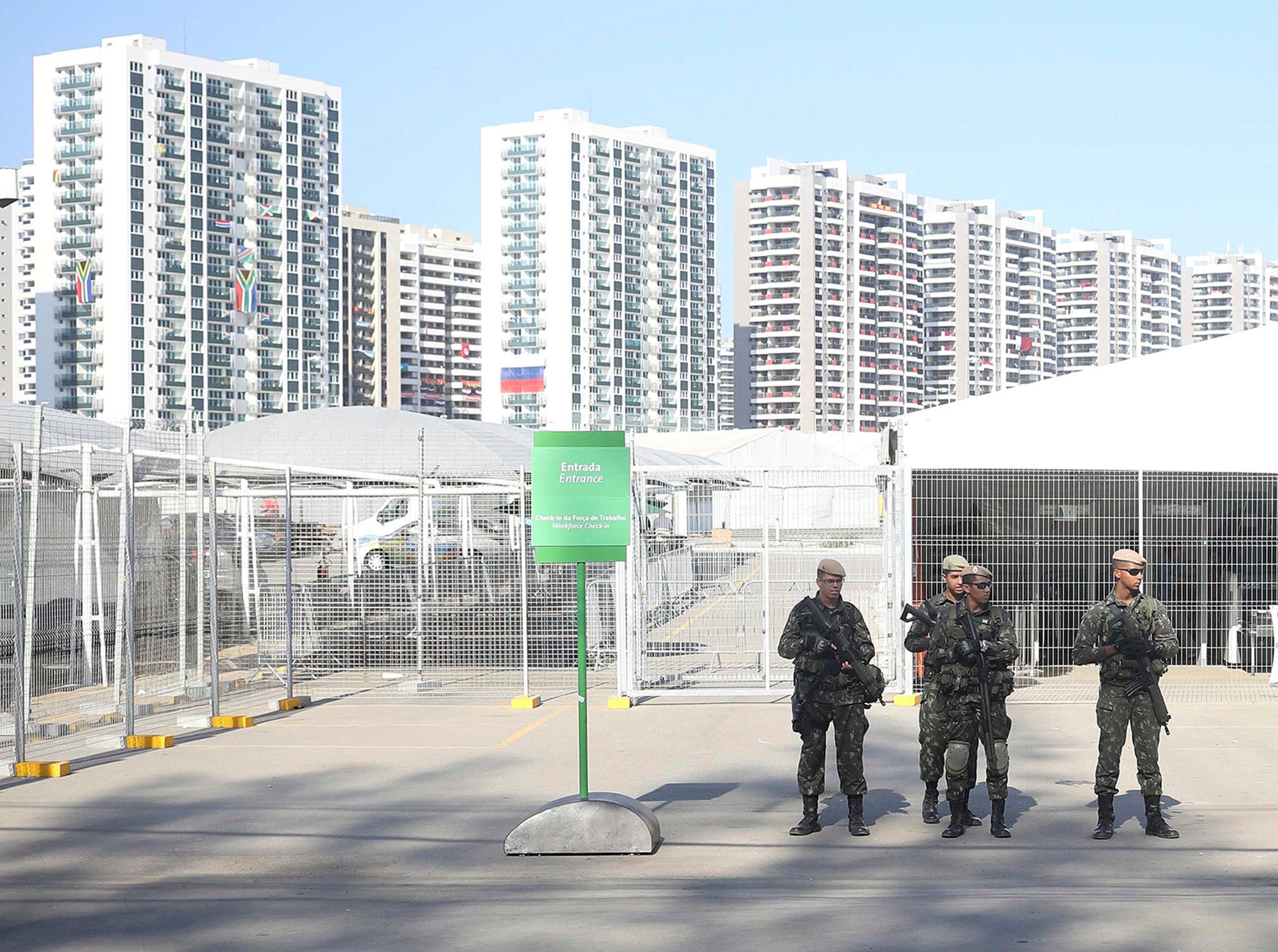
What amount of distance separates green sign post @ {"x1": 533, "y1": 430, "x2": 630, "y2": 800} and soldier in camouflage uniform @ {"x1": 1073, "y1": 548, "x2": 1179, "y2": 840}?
291 centimetres

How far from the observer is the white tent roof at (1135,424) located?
15.6 metres

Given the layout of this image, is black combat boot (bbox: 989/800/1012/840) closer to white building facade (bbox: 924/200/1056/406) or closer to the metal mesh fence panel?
the metal mesh fence panel

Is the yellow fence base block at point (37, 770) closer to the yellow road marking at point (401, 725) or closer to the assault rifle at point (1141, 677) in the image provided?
the yellow road marking at point (401, 725)

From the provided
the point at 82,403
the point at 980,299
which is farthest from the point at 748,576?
the point at 980,299

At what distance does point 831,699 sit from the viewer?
9.05m

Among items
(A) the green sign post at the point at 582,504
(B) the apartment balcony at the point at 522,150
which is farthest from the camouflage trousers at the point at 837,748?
(B) the apartment balcony at the point at 522,150

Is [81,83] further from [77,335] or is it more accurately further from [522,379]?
[522,379]

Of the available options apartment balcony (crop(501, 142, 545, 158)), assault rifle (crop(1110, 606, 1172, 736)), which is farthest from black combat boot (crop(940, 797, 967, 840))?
apartment balcony (crop(501, 142, 545, 158))

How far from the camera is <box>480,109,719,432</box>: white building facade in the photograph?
143750 mm

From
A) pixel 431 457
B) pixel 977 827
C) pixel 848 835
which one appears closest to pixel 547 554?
pixel 848 835

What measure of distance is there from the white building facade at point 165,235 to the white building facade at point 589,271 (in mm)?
24850

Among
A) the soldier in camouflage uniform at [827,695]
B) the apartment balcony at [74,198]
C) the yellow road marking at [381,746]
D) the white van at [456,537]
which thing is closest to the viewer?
the soldier in camouflage uniform at [827,695]

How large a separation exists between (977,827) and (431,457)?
23.6 m

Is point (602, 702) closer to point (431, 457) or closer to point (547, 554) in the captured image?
point (547, 554)
